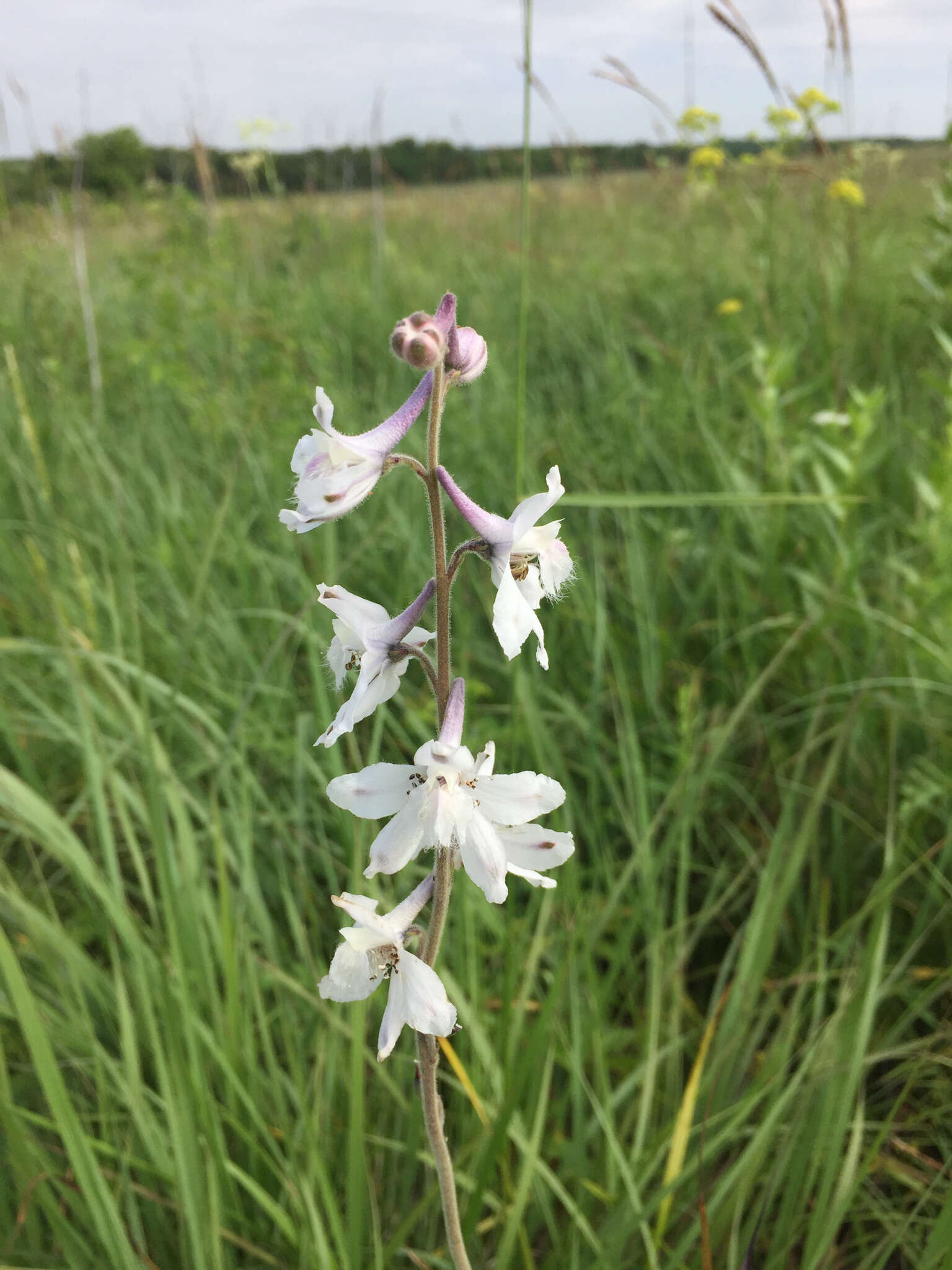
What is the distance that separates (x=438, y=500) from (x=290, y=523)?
169 millimetres

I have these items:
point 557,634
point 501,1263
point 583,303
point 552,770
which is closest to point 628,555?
point 557,634

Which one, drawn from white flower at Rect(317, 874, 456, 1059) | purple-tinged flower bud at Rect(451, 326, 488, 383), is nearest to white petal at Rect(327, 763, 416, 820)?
white flower at Rect(317, 874, 456, 1059)

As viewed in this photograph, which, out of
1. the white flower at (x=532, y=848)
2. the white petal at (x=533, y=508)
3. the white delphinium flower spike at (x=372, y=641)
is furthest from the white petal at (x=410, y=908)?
the white petal at (x=533, y=508)

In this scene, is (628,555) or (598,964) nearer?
(598,964)

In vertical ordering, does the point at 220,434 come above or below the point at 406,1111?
above

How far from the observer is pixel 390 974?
1.13m

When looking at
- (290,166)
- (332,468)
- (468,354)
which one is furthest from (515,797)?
(290,166)

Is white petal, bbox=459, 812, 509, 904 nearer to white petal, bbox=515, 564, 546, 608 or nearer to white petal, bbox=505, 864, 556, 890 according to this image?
white petal, bbox=505, 864, 556, 890

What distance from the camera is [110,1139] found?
193cm

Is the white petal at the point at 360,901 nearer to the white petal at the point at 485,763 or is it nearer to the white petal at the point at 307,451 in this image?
the white petal at the point at 485,763

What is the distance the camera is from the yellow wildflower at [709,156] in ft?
18.0

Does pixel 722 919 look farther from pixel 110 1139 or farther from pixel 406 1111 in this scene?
pixel 110 1139

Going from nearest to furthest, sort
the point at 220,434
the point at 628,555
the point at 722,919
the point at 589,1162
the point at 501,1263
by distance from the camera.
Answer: the point at 501,1263 < the point at 589,1162 < the point at 722,919 < the point at 628,555 < the point at 220,434

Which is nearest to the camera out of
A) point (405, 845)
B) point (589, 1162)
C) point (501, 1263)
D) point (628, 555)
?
point (405, 845)
